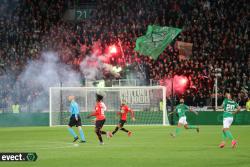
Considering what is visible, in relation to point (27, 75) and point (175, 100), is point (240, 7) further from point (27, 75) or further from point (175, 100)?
point (27, 75)

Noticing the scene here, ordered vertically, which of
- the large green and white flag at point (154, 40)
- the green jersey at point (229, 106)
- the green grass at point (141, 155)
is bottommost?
the green grass at point (141, 155)

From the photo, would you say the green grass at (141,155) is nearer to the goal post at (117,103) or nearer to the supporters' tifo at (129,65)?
the supporters' tifo at (129,65)

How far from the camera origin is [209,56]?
5069 cm

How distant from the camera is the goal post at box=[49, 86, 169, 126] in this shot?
48.3 meters

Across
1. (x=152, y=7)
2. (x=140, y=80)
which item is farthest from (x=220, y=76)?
(x=152, y=7)

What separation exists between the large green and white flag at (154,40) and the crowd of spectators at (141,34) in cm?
114

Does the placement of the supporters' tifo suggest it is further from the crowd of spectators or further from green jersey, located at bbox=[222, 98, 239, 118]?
green jersey, located at bbox=[222, 98, 239, 118]

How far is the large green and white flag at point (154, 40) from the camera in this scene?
1999 inches

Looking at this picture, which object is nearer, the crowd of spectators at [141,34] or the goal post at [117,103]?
the crowd of spectators at [141,34]

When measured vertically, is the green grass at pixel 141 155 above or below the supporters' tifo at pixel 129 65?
below

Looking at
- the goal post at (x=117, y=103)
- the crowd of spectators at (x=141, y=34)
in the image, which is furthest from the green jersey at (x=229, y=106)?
the goal post at (x=117, y=103)

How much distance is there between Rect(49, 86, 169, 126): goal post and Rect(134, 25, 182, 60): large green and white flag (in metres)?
3.72

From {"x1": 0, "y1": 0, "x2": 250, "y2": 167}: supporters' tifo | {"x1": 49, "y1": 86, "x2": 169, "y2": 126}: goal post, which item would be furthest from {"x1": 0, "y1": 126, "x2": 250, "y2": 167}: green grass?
{"x1": 49, "y1": 86, "x2": 169, "y2": 126}: goal post

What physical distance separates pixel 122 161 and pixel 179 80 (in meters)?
29.9
